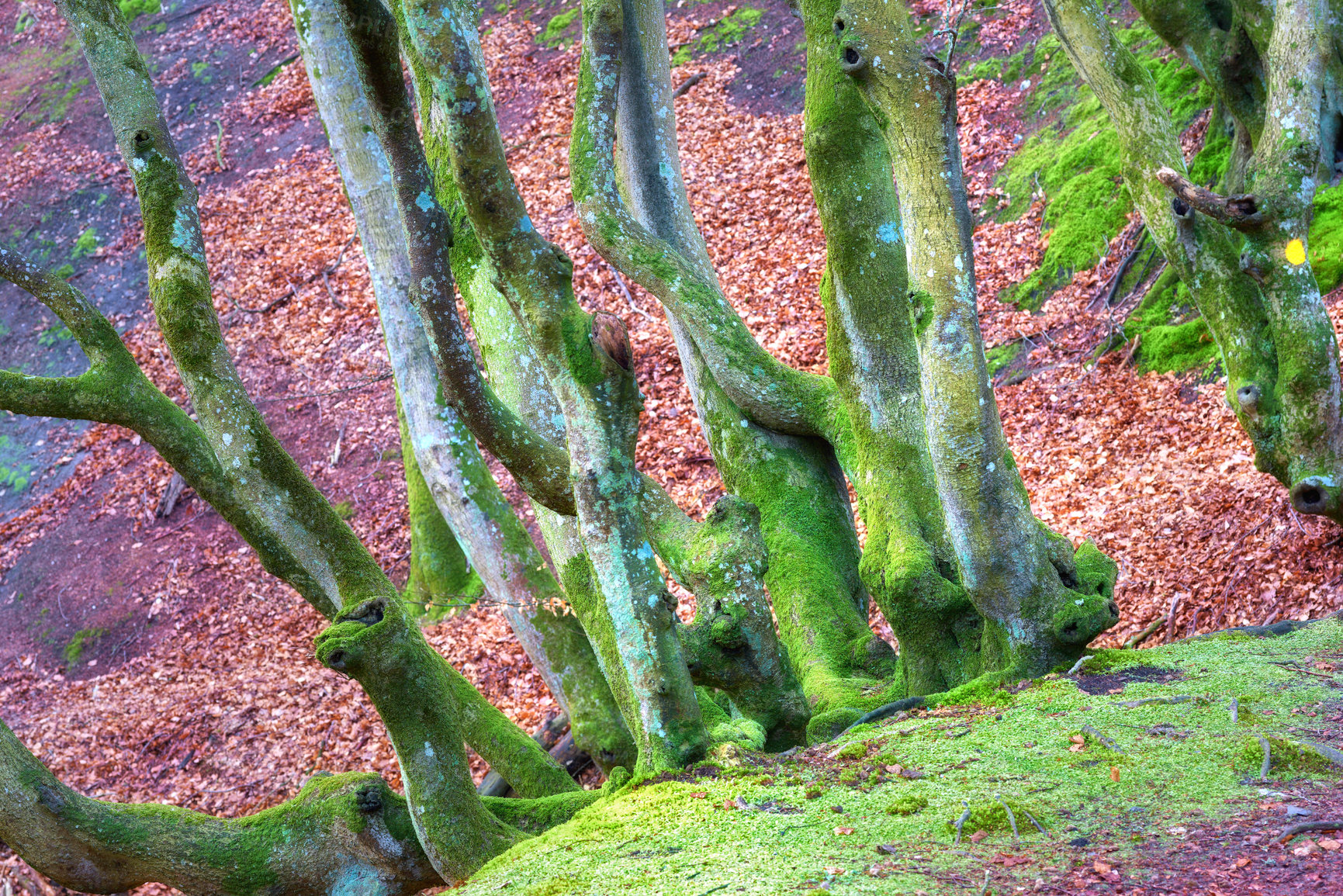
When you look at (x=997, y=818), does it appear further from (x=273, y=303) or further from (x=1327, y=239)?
(x=273, y=303)

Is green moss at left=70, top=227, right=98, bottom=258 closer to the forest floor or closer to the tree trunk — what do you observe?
the forest floor

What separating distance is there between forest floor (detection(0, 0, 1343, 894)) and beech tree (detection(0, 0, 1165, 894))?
6.14 ft

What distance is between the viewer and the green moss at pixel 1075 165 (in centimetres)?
998

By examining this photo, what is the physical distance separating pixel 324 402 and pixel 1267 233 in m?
10.7

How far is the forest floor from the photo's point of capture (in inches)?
297

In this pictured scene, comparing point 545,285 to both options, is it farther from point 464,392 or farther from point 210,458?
point 210,458

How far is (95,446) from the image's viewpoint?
44.7ft

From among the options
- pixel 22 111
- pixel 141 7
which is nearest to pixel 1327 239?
pixel 22 111

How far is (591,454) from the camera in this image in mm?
3516

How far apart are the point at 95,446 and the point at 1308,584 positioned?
13.7 m

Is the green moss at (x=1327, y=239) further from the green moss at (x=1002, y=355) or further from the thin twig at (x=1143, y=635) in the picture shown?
the thin twig at (x=1143, y=635)

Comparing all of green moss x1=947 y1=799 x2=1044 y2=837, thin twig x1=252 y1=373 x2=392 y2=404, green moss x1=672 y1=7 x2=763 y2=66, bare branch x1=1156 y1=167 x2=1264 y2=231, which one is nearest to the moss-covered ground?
green moss x1=947 y1=799 x2=1044 y2=837

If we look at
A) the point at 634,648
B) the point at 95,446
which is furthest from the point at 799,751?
the point at 95,446

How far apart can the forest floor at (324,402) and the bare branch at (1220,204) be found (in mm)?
2067
